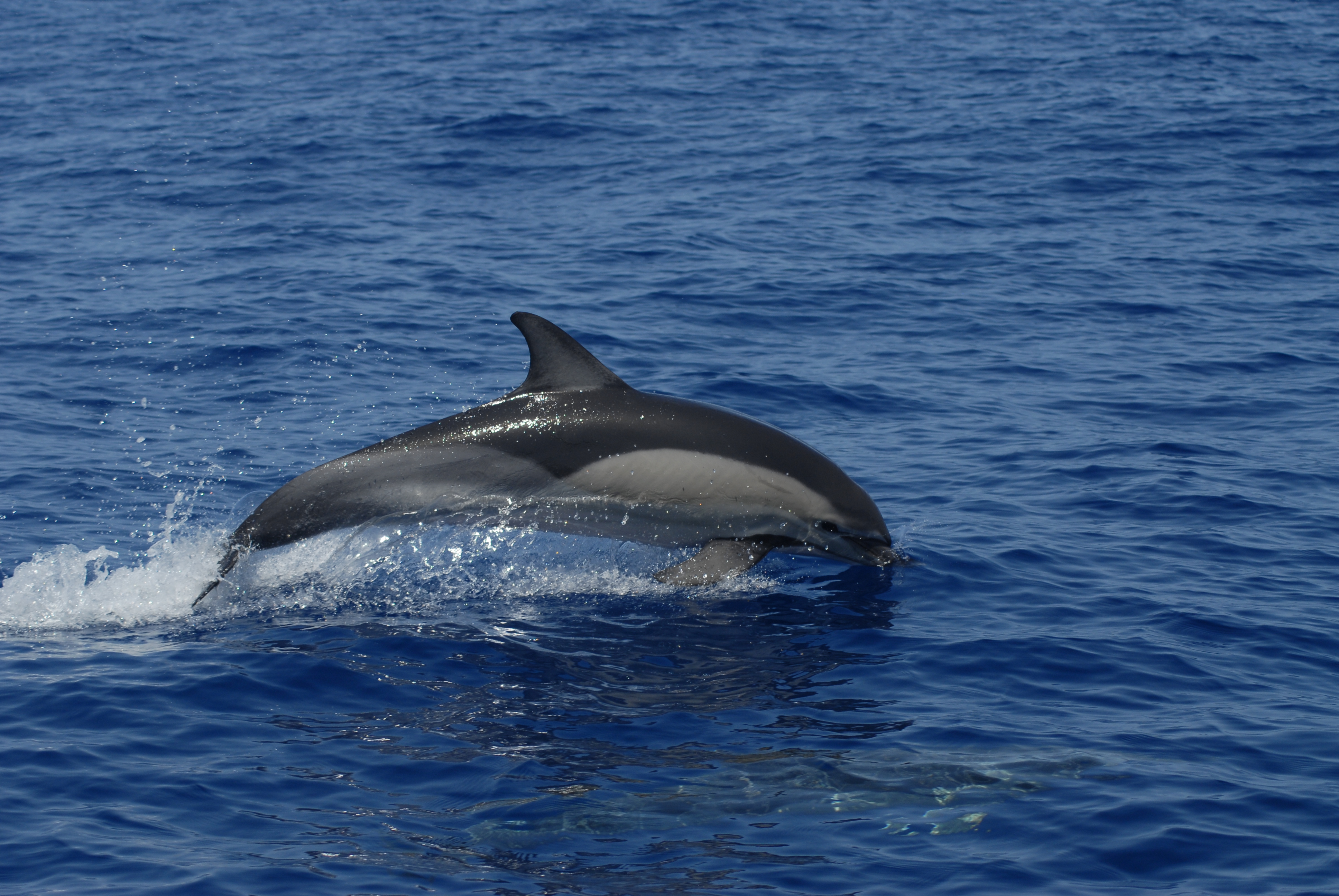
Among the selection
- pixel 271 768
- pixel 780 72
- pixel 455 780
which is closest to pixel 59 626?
pixel 271 768

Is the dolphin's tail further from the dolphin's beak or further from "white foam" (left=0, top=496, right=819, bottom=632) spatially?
the dolphin's beak

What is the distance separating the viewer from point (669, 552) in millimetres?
11609

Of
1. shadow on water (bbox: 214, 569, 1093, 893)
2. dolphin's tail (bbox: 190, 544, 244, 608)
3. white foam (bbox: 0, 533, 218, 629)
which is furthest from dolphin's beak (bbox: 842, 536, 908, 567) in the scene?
white foam (bbox: 0, 533, 218, 629)

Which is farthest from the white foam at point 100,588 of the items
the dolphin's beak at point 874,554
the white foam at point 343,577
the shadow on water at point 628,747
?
the dolphin's beak at point 874,554

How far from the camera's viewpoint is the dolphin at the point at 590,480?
10.0m

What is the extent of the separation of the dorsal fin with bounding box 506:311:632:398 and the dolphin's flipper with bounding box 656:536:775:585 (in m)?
1.39

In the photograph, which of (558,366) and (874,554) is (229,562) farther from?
(874,554)

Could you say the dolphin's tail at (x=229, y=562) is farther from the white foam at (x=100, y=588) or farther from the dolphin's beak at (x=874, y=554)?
the dolphin's beak at (x=874, y=554)

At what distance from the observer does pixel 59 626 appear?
33.8ft

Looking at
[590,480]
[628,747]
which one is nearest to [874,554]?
[590,480]

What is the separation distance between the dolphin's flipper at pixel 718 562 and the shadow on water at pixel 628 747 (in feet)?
1.00

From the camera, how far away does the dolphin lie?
10.0 meters

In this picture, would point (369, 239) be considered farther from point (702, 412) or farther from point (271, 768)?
point (271, 768)

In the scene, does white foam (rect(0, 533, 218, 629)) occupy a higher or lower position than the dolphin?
lower
